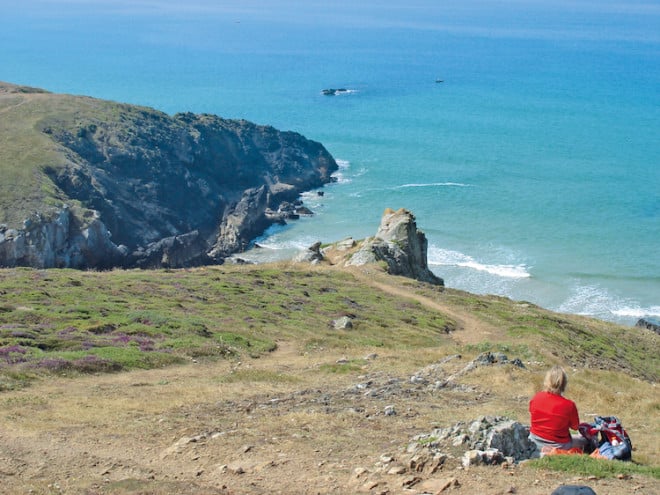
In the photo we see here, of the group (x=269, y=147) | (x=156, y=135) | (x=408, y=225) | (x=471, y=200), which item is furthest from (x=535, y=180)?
(x=408, y=225)

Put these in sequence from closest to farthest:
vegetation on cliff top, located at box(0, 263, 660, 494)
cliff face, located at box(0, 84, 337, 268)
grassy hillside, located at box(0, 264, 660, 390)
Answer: vegetation on cliff top, located at box(0, 263, 660, 494), grassy hillside, located at box(0, 264, 660, 390), cliff face, located at box(0, 84, 337, 268)

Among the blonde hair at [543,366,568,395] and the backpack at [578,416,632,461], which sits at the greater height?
the blonde hair at [543,366,568,395]

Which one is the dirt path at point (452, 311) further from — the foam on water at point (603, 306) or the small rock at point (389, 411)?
the foam on water at point (603, 306)

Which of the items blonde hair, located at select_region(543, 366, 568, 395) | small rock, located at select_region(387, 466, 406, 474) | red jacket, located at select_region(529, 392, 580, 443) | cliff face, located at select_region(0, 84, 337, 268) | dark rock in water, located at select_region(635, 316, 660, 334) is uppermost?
blonde hair, located at select_region(543, 366, 568, 395)

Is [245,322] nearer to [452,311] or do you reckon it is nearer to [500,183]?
[452,311]

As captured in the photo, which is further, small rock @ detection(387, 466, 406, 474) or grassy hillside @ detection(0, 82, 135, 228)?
grassy hillside @ detection(0, 82, 135, 228)

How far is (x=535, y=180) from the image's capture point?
5098 inches

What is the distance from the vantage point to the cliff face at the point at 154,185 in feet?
269

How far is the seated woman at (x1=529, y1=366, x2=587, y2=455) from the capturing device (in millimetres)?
15641

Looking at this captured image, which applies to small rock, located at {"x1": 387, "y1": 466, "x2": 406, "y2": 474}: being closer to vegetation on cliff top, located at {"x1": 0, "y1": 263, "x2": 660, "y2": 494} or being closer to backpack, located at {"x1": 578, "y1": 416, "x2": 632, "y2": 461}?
vegetation on cliff top, located at {"x1": 0, "y1": 263, "x2": 660, "y2": 494}

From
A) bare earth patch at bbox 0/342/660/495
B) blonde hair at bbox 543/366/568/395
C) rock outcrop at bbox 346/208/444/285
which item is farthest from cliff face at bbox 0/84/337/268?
blonde hair at bbox 543/366/568/395

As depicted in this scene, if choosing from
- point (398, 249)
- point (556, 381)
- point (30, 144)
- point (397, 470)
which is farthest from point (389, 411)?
point (30, 144)

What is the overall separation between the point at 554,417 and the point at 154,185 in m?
98.0

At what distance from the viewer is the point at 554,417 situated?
1566 cm
